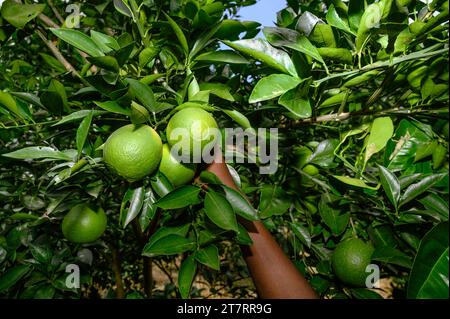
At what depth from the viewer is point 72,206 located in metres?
1.14

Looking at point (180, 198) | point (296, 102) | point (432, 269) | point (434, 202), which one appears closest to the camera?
point (432, 269)

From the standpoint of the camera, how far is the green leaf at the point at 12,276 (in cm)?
121

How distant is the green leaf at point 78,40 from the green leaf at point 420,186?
32.0 inches

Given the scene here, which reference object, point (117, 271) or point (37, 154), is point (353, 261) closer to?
point (37, 154)

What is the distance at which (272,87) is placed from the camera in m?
0.66

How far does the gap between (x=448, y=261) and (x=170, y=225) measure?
0.63 m

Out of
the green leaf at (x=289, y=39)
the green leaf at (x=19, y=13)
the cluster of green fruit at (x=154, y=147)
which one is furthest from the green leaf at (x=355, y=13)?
the green leaf at (x=19, y=13)

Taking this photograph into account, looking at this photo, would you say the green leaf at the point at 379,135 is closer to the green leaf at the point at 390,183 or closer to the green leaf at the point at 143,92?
the green leaf at the point at 390,183

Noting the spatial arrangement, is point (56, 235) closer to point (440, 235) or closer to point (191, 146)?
point (191, 146)

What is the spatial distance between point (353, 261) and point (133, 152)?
735mm

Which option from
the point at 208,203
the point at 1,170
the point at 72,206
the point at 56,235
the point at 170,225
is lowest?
the point at 56,235

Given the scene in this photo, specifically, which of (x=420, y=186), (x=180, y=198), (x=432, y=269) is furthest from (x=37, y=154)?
(x=420, y=186)
